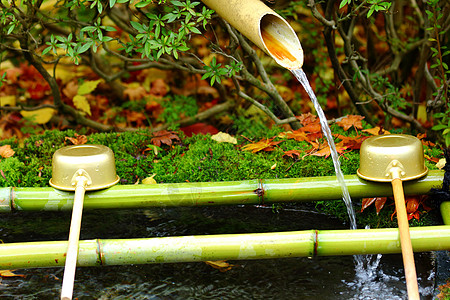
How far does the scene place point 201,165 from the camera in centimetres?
274

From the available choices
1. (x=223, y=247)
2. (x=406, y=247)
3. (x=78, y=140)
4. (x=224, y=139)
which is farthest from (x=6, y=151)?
(x=406, y=247)

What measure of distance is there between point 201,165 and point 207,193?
398 millimetres

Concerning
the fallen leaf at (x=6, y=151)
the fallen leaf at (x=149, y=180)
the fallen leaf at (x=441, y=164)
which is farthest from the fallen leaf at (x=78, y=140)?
the fallen leaf at (x=441, y=164)

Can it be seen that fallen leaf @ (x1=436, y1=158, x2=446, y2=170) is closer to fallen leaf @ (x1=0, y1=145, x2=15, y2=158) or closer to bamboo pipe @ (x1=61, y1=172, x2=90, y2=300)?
bamboo pipe @ (x1=61, y1=172, x2=90, y2=300)

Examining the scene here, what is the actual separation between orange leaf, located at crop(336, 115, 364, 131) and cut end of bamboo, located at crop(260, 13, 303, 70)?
99 cm

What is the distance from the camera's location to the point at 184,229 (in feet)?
8.46

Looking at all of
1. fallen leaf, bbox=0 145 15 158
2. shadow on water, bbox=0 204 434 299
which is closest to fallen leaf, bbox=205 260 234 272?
shadow on water, bbox=0 204 434 299

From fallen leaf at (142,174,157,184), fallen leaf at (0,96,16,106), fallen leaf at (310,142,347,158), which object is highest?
fallen leaf at (0,96,16,106)

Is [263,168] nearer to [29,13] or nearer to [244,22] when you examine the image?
[244,22]

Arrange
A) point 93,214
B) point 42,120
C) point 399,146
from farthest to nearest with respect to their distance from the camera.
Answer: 1. point 42,120
2. point 93,214
3. point 399,146

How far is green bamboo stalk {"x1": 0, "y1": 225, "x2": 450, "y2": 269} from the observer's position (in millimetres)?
2004

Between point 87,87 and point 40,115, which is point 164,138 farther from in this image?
point 40,115

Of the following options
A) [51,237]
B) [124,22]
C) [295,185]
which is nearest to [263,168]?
[295,185]

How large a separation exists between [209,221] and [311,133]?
31.9 inches
